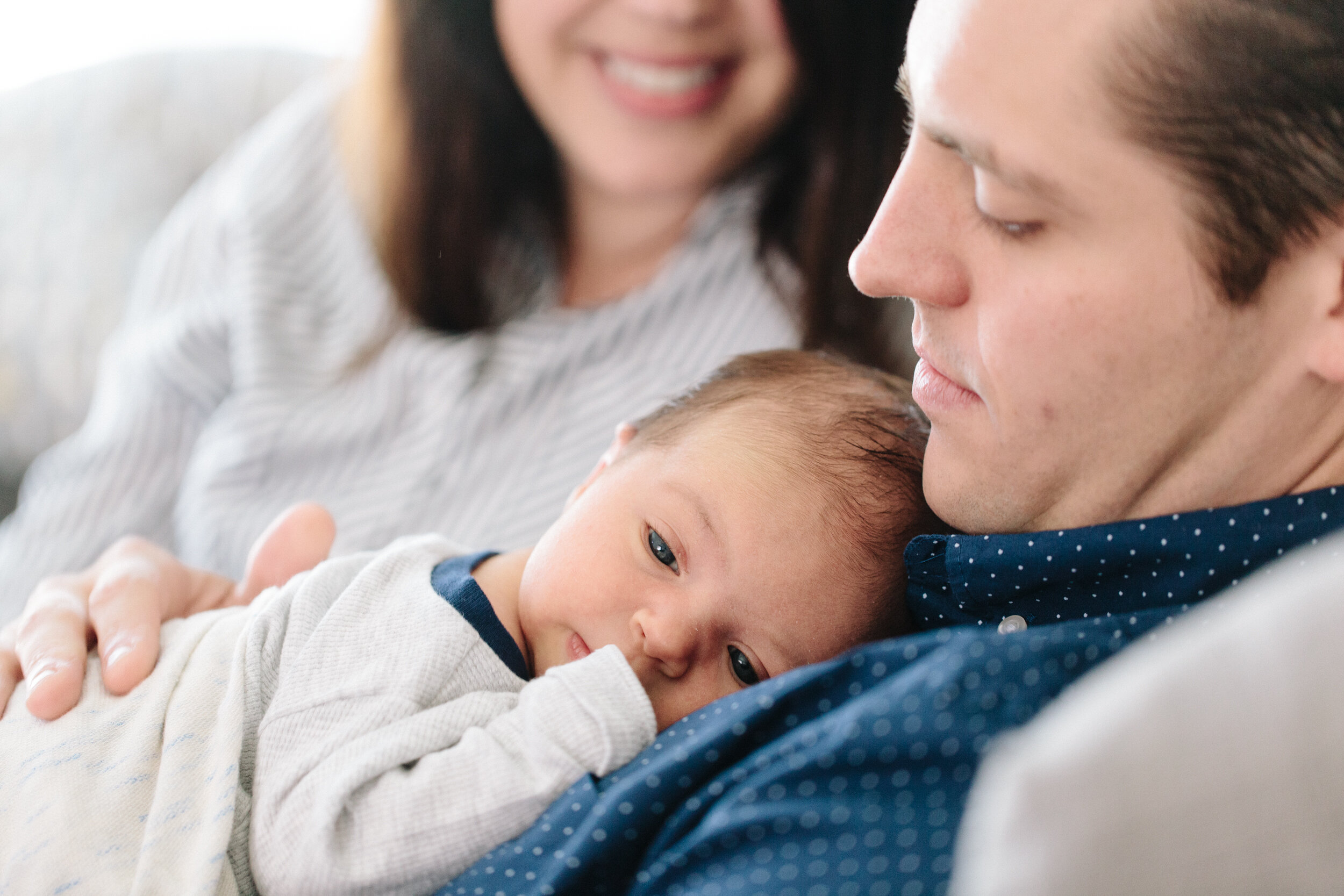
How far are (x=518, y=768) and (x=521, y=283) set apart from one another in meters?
1.08

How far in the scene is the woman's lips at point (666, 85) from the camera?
1.55 meters

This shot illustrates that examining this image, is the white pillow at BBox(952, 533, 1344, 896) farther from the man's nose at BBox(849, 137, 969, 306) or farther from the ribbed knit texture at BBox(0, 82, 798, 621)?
the ribbed knit texture at BBox(0, 82, 798, 621)

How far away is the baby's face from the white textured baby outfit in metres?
0.09

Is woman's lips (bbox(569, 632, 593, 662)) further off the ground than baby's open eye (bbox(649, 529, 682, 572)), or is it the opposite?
baby's open eye (bbox(649, 529, 682, 572))

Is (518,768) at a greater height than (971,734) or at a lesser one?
lesser

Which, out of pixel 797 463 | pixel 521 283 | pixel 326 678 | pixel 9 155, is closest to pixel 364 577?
pixel 326 678

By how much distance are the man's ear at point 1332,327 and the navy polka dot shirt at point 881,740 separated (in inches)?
3.7

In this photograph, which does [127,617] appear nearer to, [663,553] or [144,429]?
[663,553]

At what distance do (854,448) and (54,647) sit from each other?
0.78 metres

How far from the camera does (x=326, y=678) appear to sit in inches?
33.6

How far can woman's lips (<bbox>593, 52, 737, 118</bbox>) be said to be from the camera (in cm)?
155

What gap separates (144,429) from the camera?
5.63 ft

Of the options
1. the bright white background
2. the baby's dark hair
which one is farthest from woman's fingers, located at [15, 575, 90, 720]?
the bright white background

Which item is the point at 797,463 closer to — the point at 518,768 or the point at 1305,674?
the point at 518,768
